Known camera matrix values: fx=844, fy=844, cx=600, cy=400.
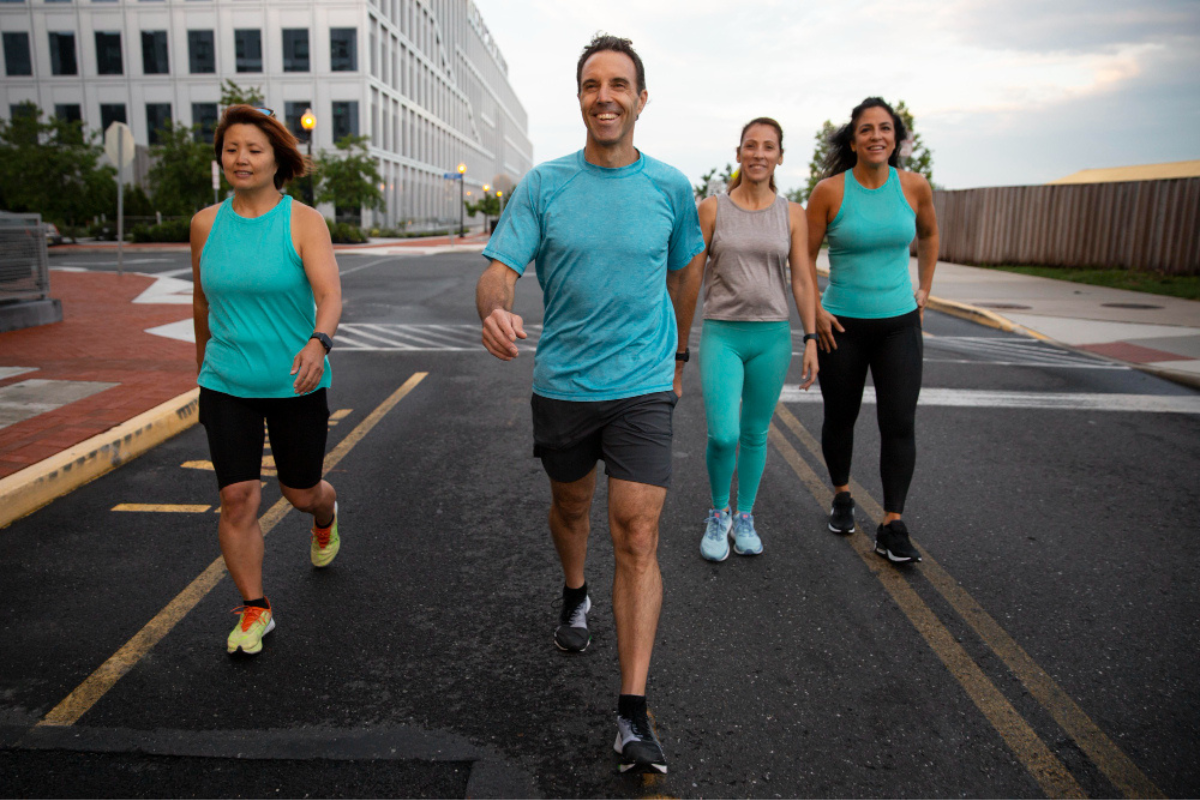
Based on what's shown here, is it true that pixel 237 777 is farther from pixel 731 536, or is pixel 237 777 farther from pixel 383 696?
pixel 731 536

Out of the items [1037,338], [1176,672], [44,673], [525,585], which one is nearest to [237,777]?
[44,673]

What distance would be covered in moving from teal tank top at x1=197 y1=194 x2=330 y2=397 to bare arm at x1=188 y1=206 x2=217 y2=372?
38 millimetres

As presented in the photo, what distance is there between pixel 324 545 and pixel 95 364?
565cm

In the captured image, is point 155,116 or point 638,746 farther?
point 155,116

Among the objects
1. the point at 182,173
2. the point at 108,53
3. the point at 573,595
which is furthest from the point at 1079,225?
the point at 108,53

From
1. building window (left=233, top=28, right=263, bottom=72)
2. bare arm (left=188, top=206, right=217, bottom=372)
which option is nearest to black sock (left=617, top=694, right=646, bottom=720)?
bare arm (left=188, top=206, right=217, bottom=372)

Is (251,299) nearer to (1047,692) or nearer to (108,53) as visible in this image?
(1047,692)

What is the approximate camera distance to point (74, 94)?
50.5 meters

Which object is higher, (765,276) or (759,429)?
(765,276)

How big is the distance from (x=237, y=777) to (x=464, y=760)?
67cm

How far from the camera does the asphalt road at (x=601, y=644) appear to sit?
102 inches

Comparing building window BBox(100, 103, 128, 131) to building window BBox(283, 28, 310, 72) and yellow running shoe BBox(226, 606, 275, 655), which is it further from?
yellow running shoe BBox(226, 606, 275, 655)

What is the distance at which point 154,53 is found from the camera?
4984cm

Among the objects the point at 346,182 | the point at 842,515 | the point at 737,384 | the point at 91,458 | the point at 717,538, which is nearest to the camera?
the point at 737,384
